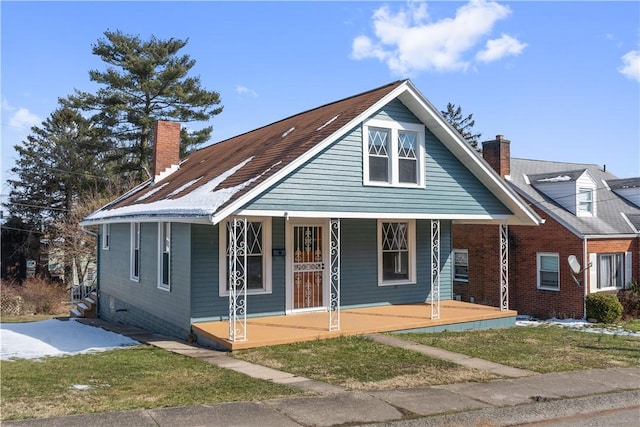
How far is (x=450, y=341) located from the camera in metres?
11.8

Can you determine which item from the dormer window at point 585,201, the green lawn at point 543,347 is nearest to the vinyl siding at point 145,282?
the green lawn at point 543,347

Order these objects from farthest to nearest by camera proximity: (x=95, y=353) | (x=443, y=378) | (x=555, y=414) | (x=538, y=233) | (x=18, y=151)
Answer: (x=18, y=151), (x=538, y=233), (x=95, y=353), (x=443, y=378), (x=555, y=414)

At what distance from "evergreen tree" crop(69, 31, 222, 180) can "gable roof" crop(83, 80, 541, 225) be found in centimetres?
1928

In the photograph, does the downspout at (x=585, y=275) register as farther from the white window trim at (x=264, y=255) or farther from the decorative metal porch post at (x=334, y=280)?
the white window trim at (x=264, y=255)

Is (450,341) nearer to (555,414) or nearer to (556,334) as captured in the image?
(556,334)

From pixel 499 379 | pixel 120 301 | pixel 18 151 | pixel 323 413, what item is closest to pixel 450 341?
pixel 499 379

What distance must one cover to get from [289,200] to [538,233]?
48.9 feet

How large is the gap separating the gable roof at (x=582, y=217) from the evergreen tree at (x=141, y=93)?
2088 centimetres

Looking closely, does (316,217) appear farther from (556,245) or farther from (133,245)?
(556,245)

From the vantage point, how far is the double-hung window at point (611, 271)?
2220 cm

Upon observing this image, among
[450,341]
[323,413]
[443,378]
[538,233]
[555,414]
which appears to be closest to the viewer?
[323,413]

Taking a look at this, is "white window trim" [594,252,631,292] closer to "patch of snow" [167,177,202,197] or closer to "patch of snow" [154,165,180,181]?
"patch of snow" [167,177,202,197]

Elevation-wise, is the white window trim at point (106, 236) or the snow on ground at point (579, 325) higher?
the white window trim at point (106, 236)

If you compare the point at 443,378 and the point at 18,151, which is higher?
the point at 18,151
